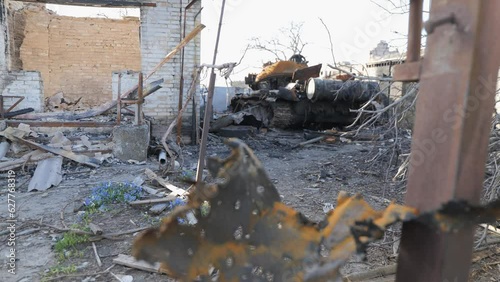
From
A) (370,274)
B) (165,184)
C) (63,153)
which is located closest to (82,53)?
(63,153)

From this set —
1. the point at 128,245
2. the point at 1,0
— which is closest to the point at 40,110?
the point at 1,0

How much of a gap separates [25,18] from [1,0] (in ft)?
23.0

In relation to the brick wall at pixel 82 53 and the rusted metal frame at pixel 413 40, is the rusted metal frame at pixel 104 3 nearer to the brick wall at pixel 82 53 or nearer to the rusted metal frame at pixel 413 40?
the brick wall at pixel 82 53

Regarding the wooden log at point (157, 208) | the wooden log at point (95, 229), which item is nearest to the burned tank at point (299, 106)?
the wooden log at point (157, 208)

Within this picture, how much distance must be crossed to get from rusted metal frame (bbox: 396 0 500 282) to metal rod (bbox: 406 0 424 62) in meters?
0.11

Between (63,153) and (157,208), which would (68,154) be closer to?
(63,153)

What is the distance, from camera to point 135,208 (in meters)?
4.09

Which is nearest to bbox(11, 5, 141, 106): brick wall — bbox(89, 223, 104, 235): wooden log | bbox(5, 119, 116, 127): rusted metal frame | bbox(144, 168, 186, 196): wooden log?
bbox(5, 119, 116, 127): rusted metal frame

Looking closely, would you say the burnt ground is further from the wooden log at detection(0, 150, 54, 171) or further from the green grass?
the wooden log at detection(0, 150, 54, 171)

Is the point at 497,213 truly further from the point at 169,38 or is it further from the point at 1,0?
the point at 1,0

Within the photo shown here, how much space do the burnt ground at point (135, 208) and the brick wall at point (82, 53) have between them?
8.41 m

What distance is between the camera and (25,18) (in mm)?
13227

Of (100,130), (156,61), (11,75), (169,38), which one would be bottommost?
(100,130)

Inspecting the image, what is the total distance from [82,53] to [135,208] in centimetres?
1238
